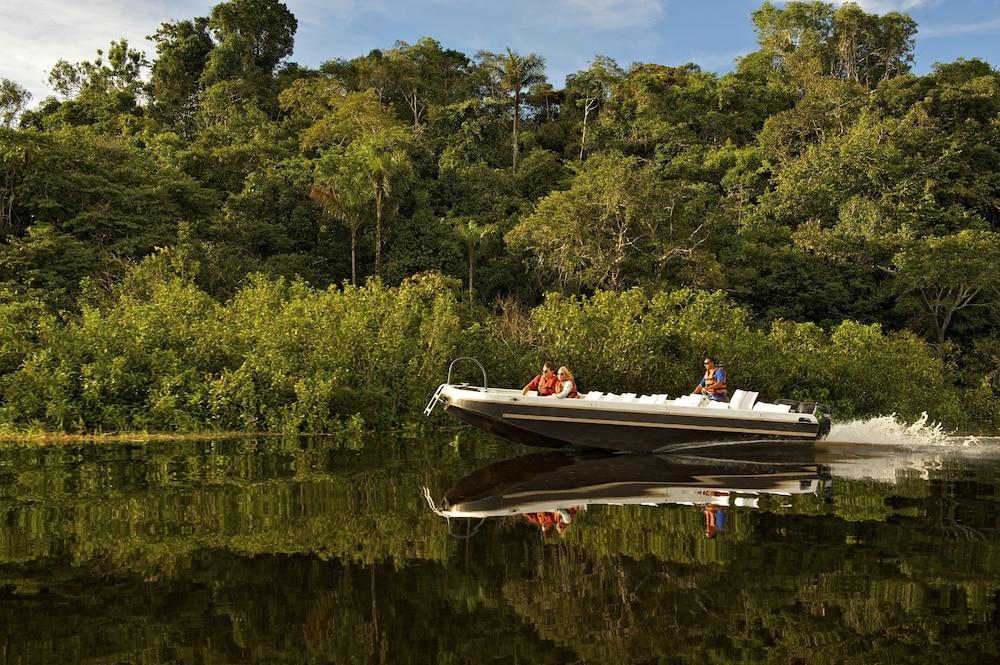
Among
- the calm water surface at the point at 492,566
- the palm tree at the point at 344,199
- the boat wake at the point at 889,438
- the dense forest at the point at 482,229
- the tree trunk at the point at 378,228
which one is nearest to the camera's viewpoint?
→ the calm water surface at the point at 492,566

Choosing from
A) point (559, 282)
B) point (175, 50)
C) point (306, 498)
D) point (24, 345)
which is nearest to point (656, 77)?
point (559, 282)

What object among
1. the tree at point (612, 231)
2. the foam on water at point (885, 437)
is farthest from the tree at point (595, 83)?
the foam on water at point (885, 437)

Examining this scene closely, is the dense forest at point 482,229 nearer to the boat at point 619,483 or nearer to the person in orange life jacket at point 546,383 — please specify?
the person in orange life jacket at point 546,383

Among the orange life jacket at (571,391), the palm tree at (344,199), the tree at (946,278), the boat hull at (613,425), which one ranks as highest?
the palm tree at (344,199)

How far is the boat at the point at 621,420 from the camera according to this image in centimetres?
1328

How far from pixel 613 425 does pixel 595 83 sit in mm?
48243

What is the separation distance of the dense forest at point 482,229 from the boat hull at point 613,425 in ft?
13.3

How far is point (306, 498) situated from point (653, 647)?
522cm

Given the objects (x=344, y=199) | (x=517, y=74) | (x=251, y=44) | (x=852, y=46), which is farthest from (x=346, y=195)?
(x=852, y=46)

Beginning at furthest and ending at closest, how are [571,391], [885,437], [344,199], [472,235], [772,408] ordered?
[472,235] < [344,199] < [885,437] < [772,408] < [571,391]

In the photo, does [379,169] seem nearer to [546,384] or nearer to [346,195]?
[346,195]

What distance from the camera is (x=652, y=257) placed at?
34000 mm

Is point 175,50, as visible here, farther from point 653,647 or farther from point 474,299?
point 653,647

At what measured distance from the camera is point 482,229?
127 feet
